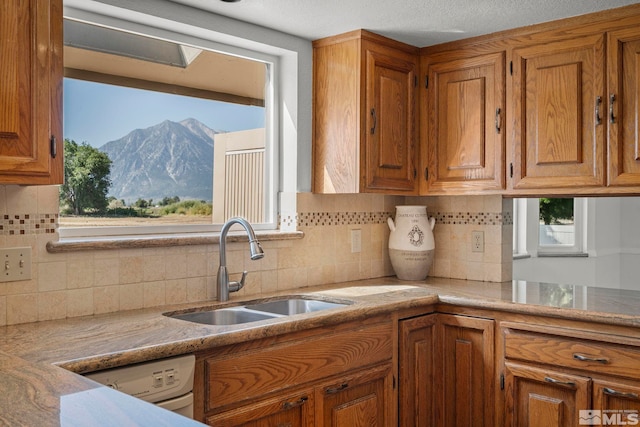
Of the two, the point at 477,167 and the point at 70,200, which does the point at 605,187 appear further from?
the point at 70,200

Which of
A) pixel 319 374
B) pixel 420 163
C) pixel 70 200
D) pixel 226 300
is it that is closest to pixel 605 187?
pixel 420 163

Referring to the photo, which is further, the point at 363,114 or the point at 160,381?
the point at 363,114

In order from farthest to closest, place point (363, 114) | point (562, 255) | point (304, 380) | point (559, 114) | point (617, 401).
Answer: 1. point (562, 255)
2. point (363, 114)
3. point (559, 114)
4. point (617, 401)
5. point (304, 380)

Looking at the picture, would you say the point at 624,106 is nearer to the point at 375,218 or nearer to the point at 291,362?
the point at 375,218

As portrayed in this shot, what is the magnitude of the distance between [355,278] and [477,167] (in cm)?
88

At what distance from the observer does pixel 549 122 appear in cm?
285

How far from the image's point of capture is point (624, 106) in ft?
8.73

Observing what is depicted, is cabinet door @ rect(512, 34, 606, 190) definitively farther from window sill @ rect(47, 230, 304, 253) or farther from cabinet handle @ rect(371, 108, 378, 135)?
window sill @ rect(47, 230, 304, 253)

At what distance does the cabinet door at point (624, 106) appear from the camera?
2.63m

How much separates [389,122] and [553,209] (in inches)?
73.3

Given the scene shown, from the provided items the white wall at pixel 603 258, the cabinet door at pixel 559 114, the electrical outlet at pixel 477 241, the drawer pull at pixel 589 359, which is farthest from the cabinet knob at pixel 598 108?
the white wall at pixel 603 258

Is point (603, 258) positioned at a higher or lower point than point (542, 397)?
higher

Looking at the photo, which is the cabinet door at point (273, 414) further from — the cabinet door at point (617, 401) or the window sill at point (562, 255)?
the window sill at point (562, 255)

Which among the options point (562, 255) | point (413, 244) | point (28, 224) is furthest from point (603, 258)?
point (28, 224)
